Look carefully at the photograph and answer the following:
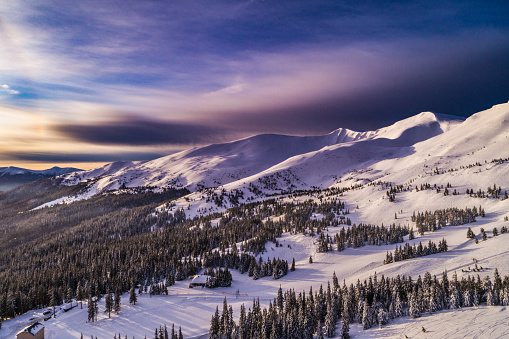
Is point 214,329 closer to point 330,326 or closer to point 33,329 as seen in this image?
point 330,326

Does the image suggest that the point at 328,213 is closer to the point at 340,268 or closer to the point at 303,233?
the point at 303,233

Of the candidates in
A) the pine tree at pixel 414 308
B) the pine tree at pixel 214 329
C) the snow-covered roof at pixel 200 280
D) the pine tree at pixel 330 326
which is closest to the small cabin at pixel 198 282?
the snow-covered roof at pixel 200 280

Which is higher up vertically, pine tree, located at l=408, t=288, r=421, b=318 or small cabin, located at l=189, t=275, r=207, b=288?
pine tree, located at l=408, t=288, r=421, b=318

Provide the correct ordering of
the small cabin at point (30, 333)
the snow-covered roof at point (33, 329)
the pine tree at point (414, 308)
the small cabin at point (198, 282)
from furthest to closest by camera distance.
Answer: the small cabin at point (198, 282) < the snow-covered roof at point (33, 329) < the small cabin at point (30, 333) < the pine tree at point (414, 308)

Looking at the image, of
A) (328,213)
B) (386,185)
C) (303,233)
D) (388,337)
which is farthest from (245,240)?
(386,185)

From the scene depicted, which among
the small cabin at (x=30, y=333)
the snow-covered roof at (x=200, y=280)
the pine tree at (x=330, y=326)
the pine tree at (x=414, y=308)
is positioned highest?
the pine tree at (x=414, y=308)

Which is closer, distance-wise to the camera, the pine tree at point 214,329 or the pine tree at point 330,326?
the pine tree at point 330,326

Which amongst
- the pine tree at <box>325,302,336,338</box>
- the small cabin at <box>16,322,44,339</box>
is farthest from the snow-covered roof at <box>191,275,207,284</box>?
the pine tree at <box>325,302,336,338</box>

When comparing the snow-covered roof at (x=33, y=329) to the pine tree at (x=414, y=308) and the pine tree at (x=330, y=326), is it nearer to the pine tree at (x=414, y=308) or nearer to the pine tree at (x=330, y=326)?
the pine tree at (x=330, y=326)

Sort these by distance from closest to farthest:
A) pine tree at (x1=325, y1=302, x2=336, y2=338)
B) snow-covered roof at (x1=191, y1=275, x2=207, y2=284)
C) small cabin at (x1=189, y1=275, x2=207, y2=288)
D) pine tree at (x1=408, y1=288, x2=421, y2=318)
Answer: pine tree at (x1=408, y1=288, x2=421, y2=318)
pine tree at (x1=325, y1=302, x2=336, y2=338)
small cabin at (x1=189, y1=275, x2=207, y2=288)
snow-covered roof at (x1=191, y1=275, x2=207, y2=284)

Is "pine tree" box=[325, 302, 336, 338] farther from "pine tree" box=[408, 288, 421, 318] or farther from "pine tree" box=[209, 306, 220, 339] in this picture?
"pine tree" box=[209, 306, 220, 339]

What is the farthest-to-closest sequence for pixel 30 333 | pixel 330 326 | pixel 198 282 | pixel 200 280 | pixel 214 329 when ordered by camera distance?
pixel 200 280, pixel 198 282, pixel 30 333, pixel 214 329, pixel 330 326

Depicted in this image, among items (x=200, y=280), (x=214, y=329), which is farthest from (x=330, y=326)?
(x=200, y=280)
